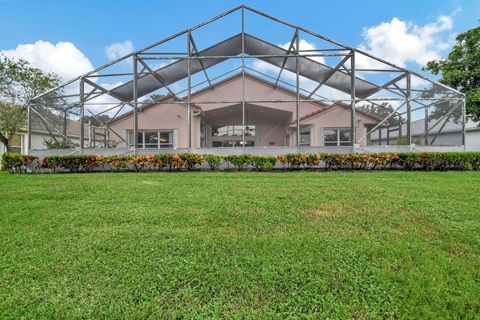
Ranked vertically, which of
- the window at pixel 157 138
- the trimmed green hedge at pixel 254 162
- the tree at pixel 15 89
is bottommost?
the trimmed green hedge at pixel 254 162

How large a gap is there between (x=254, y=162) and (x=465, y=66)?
15.0m

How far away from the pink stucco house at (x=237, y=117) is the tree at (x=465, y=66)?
6.54m

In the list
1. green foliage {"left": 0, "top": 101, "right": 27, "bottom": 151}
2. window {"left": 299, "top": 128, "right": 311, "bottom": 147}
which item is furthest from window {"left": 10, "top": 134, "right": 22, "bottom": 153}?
window {"left": 299, "top": 128, "right": 311, "bottom": 147}

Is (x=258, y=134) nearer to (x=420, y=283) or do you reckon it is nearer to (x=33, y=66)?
(x=33, y=66)

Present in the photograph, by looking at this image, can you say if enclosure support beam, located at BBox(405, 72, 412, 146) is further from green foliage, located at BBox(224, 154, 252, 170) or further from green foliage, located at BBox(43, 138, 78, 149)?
green foliage, located at BBox(43, 138, 78, 149)

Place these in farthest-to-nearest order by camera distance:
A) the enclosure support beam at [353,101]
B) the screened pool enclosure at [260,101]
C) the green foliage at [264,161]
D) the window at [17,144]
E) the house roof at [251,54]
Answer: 1. the window at [17,144]
2. the house roof at [251,54]
3. the screened pool enclosure at [260,101]
4. the enclosure support beam at [353,101]
5. the green foliage at [264,161]

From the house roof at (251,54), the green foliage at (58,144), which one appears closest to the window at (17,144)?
the green foliage at (58,144)

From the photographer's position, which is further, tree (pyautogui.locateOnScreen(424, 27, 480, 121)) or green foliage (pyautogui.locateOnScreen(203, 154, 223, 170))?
tree (pyautogui.locateOnScreen(424, 27, 480, 121))

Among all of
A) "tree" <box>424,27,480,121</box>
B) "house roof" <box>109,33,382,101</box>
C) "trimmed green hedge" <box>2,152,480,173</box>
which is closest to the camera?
"trimmed green hedge" <box>2,152,480,173</box>

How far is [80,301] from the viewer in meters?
2.35

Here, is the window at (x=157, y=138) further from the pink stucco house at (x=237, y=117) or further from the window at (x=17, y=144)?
the window at (x=17, y=144)

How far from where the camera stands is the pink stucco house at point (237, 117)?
1569 cm

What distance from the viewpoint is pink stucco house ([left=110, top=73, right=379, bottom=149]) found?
1569 centimetres

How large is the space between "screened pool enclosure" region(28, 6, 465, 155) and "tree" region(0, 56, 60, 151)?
16.3 ft
